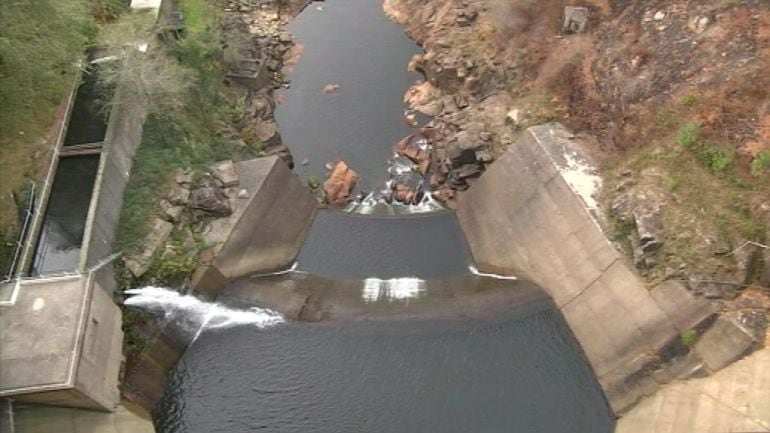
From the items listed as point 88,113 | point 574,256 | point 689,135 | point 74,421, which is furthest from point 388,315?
point 88,113

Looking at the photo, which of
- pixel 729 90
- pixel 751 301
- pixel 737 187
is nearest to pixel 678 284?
pixel 751 301

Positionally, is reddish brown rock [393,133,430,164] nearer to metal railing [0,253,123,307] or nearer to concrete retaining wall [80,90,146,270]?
concrete retaining wall [80,90,146,270]

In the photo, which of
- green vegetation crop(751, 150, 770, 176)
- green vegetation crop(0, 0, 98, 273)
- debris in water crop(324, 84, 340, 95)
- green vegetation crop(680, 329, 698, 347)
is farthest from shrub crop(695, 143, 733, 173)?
green vegetation crop(0, 0, 98, 273)

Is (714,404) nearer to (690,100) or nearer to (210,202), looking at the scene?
(690,100)

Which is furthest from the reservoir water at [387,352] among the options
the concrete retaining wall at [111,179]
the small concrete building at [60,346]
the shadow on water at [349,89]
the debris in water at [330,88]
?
the debris in water at [330,88]

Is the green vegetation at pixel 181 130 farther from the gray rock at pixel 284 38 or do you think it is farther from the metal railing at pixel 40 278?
the gray rock at pixel 284 38

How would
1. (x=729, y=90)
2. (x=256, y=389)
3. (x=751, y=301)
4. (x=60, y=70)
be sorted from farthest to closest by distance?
(x=60, y=70)
(x=729, y=90)
(x=256, y=389)
(x=751, y=301)

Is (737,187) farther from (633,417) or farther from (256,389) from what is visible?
(256,389)
